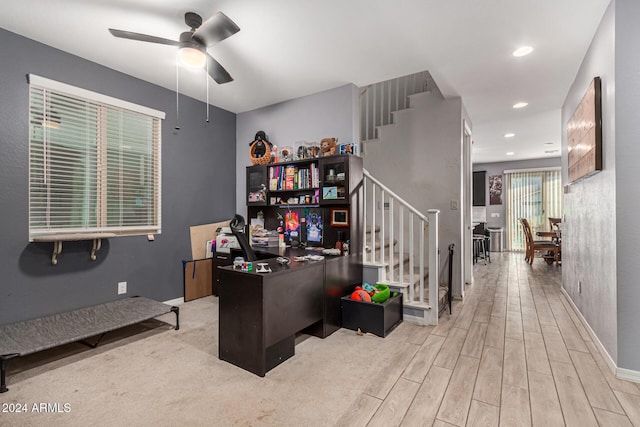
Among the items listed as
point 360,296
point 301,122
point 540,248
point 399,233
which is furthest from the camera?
point 540,248

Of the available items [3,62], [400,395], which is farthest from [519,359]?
[3,62]

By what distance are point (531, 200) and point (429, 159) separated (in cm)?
622

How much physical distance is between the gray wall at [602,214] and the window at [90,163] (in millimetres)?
4348

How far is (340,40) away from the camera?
271 centimetres

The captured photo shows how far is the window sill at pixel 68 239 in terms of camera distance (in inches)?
104

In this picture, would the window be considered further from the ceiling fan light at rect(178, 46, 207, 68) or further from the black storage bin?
the black storage bin

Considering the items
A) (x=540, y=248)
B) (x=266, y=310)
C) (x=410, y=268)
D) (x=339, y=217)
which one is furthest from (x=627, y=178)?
(x=540, y=248)

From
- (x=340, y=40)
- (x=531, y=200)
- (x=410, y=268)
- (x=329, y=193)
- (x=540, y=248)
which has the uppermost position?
(x=340, y=40)

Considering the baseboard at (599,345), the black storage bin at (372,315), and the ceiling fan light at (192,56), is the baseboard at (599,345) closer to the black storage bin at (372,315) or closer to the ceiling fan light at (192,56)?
the black storage bin at (372,315)

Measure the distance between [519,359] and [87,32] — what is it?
4.54 m

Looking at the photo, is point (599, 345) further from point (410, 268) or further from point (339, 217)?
point (339, 217)

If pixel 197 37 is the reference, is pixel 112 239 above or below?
below

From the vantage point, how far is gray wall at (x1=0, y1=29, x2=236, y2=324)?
2.61 m

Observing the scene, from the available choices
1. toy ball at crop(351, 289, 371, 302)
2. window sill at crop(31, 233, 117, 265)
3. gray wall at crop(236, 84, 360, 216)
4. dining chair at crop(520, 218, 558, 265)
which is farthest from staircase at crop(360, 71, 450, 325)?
dining chair at crop(520, 218, 558, 265)
